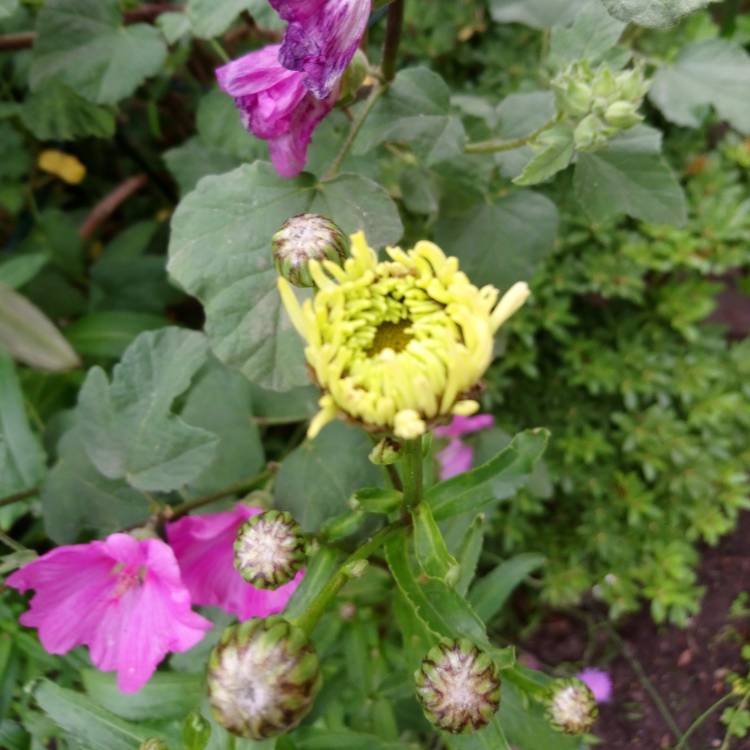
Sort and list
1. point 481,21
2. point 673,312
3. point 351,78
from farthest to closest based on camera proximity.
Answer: point 481,21, point 673,312, point 351,78

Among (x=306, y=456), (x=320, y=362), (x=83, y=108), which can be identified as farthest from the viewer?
(x=83, y=108)

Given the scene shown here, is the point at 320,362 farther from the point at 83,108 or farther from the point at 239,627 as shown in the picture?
the point at 83,108

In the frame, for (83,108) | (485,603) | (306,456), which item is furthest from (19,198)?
(485,603)

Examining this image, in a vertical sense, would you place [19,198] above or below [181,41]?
below

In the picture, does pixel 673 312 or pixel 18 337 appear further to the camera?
pixel 673 312

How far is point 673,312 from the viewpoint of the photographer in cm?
126

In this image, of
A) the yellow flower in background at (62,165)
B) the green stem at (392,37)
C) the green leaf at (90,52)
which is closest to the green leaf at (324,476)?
the green stem at (392,37)

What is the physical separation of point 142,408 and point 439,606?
0.37m

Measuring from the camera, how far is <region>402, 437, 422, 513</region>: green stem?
59cm

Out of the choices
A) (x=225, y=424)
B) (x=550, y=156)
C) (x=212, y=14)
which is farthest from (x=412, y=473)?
(x=212, y=14)

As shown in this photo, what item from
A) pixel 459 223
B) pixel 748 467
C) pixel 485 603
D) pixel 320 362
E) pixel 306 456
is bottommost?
pixel 748 467

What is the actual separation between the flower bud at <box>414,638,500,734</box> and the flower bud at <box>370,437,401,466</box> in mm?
141

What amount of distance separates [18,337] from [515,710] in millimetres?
628

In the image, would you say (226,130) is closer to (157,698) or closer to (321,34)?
(321,34)
